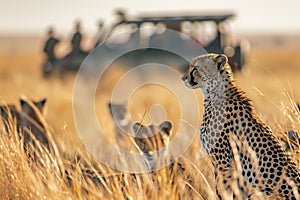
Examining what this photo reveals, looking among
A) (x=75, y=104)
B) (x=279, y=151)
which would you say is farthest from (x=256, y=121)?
(x=75, y=104)

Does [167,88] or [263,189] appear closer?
[263,189]

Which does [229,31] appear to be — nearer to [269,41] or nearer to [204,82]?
[204,82]

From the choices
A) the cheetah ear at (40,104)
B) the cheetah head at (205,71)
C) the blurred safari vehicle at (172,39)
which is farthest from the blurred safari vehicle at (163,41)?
the cheetah head at (205,71)

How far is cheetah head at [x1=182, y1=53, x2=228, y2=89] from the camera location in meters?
4.76

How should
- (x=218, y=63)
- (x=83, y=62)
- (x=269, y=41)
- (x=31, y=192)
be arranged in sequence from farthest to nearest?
(x=269, y=41)
(x=83, y=62)
(x=218, y=63)
(x=31, y=192)

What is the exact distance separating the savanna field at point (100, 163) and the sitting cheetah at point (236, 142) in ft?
0.63

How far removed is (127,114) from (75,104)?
14.0 ft

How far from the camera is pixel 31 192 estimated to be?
4.13m

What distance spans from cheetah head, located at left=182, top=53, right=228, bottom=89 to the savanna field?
301 mm

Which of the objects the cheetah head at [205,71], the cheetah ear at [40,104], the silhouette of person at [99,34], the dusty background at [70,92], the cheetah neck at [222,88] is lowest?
the dusty background at [70,92]

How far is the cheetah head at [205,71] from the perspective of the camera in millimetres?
4762

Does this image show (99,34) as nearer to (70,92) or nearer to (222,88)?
(70,92)

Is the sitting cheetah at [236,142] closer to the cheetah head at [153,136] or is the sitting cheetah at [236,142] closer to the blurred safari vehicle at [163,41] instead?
the cheetah head at [153,136]

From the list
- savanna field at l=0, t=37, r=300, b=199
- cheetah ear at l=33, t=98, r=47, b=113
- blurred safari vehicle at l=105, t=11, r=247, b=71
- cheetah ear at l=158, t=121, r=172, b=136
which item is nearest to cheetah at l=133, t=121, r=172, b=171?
cheetah ear at l=158, t=121, r=172, b=136
